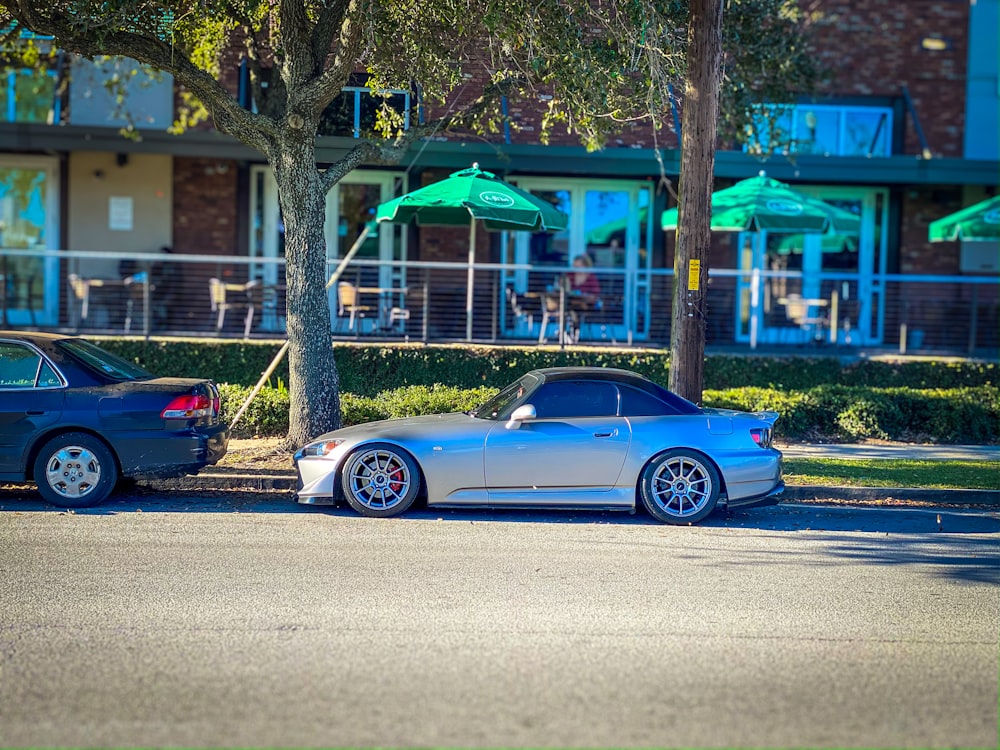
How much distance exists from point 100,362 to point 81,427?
79 cm

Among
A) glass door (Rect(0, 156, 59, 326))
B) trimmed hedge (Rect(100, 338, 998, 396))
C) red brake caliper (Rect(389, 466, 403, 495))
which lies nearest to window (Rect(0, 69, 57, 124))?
glass door (Rect(0, 156, 59, 326))

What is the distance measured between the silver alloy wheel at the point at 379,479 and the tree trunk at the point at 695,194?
3.35 m

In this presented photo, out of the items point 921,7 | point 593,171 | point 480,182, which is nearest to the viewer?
point 480,182

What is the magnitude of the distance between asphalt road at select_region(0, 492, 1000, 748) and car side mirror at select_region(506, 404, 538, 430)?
0.82 m

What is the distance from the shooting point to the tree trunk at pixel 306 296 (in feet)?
36.9

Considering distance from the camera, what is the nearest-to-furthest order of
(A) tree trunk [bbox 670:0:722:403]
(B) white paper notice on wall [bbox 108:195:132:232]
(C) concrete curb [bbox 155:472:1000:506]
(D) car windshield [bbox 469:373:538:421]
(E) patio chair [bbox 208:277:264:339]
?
1. (D) car windshield [bbox 469:373:538:421]
2. (C) concrete curb [bbox 155:472:1000:506]
3. (A) tree trunk [bbox 670:0:722:403]
4. (E) patio chair [bbox 208:277:264:339]
5. (B) white paper notice on wall [bbox 108:195:132:232]

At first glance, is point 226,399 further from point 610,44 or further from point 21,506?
point 610,44

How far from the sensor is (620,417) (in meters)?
9.38

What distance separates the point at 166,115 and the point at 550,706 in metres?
16.0

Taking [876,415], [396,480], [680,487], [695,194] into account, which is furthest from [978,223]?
[396,480]

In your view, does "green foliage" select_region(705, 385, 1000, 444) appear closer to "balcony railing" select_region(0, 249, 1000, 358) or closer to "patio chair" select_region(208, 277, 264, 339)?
"balcony railing" select_region(0, 249, 1000, 358)

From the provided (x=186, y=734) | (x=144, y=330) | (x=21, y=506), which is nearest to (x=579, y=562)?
(x=186, y=734)

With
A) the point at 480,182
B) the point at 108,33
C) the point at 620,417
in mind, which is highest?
the point at 108,33

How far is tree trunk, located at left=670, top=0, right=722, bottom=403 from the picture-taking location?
35.2 ft
